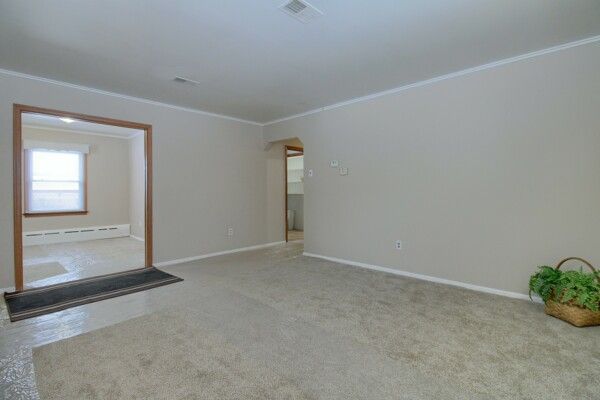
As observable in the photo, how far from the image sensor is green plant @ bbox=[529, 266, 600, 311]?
2424 mm

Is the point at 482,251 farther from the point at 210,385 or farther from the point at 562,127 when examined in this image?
the point at 210,385

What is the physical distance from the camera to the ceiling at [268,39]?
86.6 inches

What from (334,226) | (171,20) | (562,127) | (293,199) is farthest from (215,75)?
(293,199)

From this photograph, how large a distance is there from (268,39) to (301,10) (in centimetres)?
51

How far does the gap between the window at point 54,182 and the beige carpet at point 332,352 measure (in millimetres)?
5214

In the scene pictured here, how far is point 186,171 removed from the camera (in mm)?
4836

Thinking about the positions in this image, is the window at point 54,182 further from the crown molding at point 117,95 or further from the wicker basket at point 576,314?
the wicker basket at point 576,314

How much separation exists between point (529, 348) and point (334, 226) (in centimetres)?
295

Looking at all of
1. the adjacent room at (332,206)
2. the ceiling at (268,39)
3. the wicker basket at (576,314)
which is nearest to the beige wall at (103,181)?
the adjacent room at (332,206)

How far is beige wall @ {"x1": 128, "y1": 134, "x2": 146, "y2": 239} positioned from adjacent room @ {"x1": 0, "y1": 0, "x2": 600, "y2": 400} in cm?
164

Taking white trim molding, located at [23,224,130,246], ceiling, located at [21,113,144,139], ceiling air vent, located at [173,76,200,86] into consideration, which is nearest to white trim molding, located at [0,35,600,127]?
ceiling air vent, located at [173,76,200,86]

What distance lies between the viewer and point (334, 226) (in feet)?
15.8

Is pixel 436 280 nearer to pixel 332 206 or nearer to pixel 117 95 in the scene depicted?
pixel 332 206

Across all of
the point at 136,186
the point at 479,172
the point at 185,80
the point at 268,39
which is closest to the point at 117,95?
the point at 185,80
